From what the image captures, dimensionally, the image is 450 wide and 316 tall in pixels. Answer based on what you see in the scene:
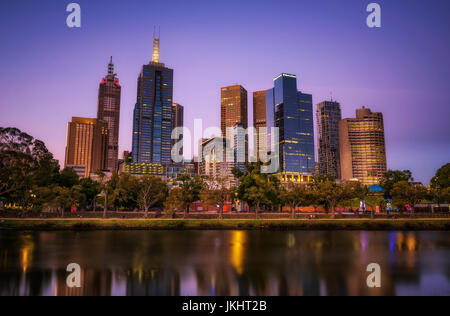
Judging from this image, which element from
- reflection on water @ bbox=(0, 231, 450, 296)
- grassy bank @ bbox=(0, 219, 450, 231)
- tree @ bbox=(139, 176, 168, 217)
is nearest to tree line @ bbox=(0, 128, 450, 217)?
tree @ bbox=(139, 176, 168, 217)

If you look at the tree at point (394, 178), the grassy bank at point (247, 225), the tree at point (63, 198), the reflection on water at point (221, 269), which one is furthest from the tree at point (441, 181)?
the tree at point (63, 198)

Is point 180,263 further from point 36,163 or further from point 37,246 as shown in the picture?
point 36,163

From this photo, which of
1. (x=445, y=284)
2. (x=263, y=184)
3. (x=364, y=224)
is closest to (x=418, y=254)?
(x=445, y=284)

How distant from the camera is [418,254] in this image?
27.1 metres

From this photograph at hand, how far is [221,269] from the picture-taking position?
2008 cm

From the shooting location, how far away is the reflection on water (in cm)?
1563

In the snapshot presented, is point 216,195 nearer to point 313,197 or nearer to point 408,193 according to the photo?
point 313,197

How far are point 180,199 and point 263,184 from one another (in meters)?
18.2

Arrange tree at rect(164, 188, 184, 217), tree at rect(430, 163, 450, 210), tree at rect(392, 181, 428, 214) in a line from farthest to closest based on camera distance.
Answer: tree at rect(430, 163, 450, 210)
tree at rect(392, 181, 428, 214)
tree at rect(164, 188, 184, 217)

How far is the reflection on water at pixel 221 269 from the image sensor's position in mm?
15633

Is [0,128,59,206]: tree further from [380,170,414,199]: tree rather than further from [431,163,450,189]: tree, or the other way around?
[431,163,450,189]: tree

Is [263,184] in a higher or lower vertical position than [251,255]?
higher

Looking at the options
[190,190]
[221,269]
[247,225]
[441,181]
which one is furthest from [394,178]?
[221,269]
